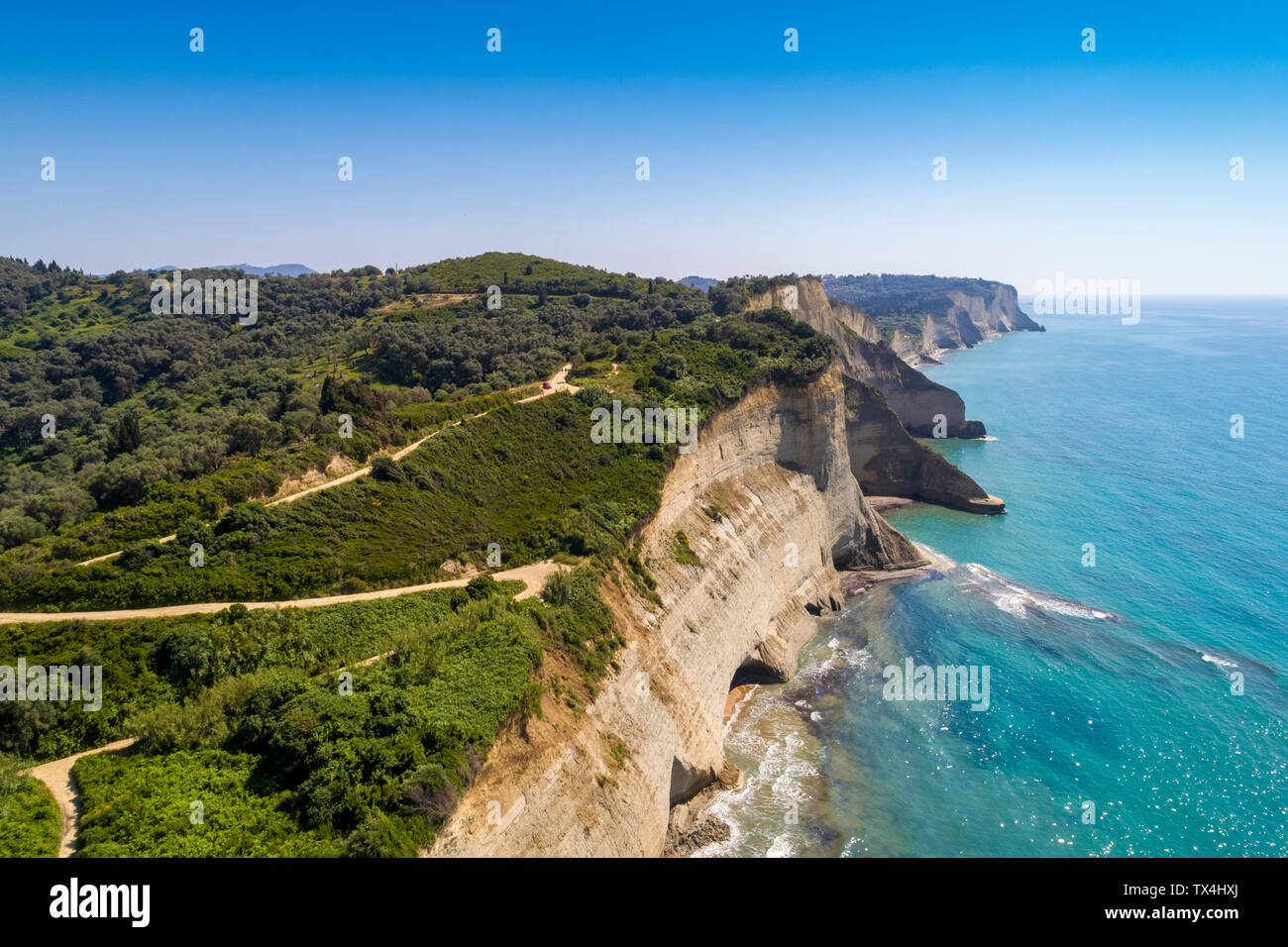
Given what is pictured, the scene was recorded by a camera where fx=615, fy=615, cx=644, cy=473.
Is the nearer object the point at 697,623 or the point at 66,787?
the point at 66,787

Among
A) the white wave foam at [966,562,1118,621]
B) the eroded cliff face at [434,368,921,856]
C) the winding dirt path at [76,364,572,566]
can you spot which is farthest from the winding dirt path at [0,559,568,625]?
the white wave foam at [966,562,1118,621]

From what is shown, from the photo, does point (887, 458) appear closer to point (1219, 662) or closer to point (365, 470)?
point (1219, 662)

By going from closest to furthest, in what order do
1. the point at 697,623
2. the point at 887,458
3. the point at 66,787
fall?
the point at 66,787 < the point at 697,623 < the point at 887,458

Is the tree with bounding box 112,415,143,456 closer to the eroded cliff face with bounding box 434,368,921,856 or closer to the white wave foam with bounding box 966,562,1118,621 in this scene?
the eroded cliff face with bounding box 434,368,921,856

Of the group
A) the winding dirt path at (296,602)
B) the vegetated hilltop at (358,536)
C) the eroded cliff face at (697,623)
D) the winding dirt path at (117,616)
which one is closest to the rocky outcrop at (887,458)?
the vegetated hilltop at (358,536)

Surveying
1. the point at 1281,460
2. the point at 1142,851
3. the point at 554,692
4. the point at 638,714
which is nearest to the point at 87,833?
the point at 554,692

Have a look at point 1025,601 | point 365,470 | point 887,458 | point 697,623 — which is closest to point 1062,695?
point 1025,601

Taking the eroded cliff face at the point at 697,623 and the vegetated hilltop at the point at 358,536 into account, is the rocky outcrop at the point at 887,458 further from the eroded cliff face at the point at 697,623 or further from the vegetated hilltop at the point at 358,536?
the eroded cliff face at the point at 697,623
